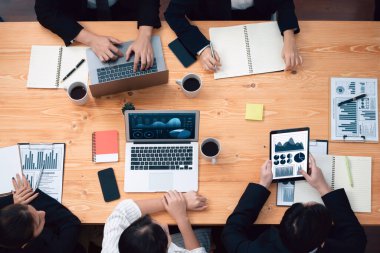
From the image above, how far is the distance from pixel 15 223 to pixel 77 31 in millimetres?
868

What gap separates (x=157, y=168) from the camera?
1.72 metres

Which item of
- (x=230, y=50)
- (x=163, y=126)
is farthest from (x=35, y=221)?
(x=230, y=50)

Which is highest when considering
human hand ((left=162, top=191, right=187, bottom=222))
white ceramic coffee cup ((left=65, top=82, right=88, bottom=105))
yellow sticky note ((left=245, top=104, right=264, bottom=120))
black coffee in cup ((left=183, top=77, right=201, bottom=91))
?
black coffee in cup ((left=183, top=77, right=201, bottom=91))

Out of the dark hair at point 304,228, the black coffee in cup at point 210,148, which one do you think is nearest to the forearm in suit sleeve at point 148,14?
the black coffee in cup at point 210,148

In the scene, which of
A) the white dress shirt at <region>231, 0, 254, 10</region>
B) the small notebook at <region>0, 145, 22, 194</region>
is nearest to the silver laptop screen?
the small notebook at <region>0, 145, 22, 194</region>

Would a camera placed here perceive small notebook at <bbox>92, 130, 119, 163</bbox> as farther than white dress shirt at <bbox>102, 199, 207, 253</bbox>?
Yes

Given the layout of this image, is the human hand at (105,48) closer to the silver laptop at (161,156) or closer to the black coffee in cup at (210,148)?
the silver laptop at (161,156)

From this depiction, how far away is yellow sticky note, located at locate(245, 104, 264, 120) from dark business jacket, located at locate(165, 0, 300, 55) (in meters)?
0.35

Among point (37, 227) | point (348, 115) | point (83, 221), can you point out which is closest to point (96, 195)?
point (83, 221)

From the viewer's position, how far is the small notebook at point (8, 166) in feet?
5.63

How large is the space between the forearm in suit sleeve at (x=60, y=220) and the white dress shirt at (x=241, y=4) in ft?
4.25

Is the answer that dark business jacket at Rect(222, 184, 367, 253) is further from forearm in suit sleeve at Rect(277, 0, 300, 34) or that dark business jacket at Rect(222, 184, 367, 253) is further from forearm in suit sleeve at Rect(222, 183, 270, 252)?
forearm in suit sleeve at Rect(277, 0, 300, 34)

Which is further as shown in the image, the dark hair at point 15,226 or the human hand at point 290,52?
the human hand at point 290,52

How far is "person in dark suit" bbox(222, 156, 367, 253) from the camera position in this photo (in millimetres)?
1509
